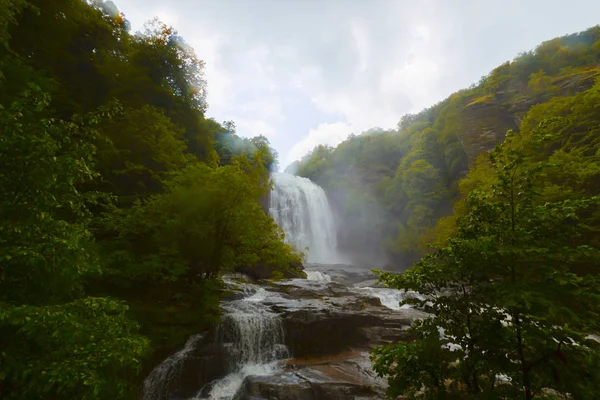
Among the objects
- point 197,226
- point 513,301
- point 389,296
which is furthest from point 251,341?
point 389,296

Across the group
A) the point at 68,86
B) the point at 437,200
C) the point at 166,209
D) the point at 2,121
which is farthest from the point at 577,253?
the point at 437,200

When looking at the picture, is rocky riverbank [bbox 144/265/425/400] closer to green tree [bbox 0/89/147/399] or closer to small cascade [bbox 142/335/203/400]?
small cascade [bbox 142/335/203/400]

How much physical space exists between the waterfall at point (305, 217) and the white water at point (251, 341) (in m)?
25.3

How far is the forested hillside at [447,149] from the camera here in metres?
25.3

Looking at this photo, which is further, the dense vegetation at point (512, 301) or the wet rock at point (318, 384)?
the wet rock at point (318, 384)

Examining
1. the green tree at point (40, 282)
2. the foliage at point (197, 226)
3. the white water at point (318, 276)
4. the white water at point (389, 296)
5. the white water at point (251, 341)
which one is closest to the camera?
the green tree at point (40, 282)

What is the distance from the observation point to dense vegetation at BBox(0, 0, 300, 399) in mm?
3506

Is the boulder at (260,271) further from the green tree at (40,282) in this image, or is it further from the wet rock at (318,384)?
the green tree at (40,282)

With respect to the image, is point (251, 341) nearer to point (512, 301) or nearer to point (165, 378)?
point (165, 378)

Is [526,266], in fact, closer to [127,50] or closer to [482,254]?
[482,254]

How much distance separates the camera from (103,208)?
10391 mm

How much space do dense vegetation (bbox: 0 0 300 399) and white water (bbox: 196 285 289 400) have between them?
3.38 ft

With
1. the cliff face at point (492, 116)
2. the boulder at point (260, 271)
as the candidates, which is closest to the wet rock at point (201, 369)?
the boulder at point (260, 271)

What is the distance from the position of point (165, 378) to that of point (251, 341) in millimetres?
3053
